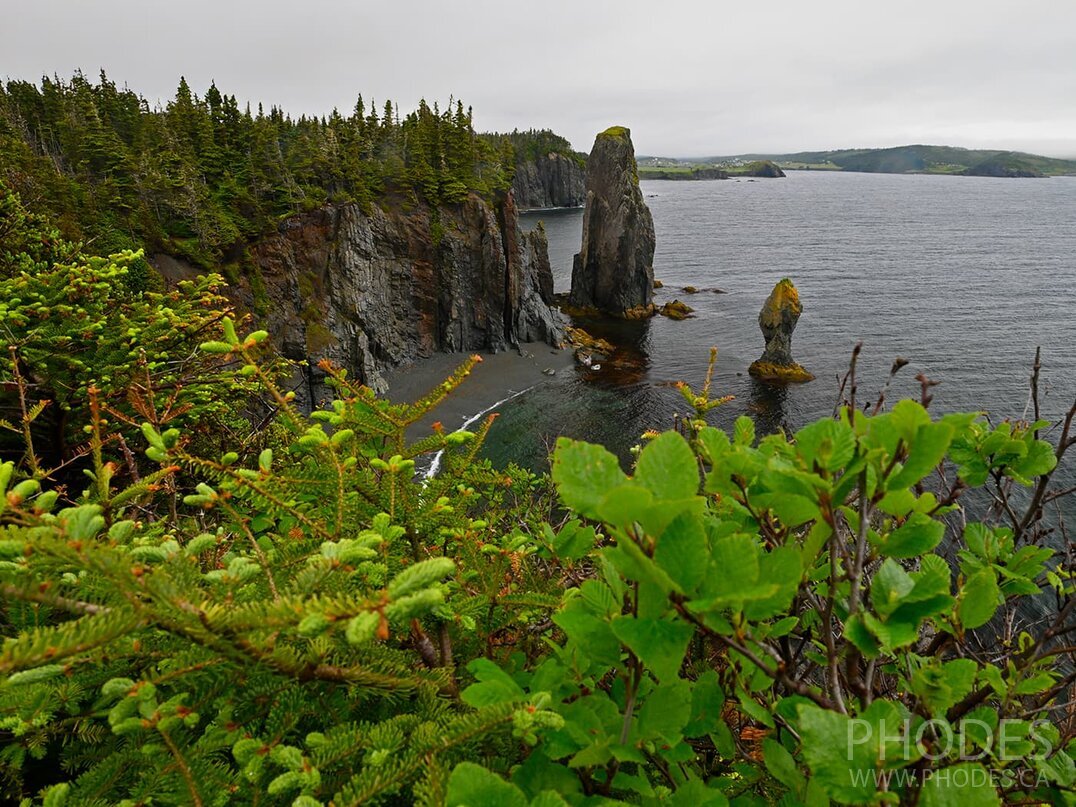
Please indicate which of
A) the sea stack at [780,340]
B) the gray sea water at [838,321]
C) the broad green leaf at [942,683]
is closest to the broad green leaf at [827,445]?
the broad green leaf at [942,683]

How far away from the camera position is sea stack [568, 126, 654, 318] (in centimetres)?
5259

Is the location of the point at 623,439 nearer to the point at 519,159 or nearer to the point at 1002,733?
the point at 1002,733

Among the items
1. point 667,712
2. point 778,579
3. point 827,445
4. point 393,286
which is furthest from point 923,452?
point 393,286

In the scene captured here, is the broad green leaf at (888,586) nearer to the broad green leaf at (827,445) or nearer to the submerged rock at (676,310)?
the broad green leaf at (827,445)

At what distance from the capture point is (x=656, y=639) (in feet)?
3.27

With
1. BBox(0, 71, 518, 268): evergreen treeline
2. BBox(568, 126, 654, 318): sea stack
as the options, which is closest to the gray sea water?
BBox(568, 126, 654, 318): sea stack

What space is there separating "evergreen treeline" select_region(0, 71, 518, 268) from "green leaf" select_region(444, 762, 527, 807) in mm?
28447

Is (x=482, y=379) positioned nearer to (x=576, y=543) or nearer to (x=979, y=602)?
(x=576, y=543)

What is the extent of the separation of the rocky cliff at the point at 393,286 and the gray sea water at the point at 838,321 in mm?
9327

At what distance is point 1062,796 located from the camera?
1351mm

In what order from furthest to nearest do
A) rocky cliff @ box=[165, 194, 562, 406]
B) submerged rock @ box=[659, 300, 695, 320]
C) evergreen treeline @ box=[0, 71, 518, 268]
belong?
submerged rock @ box=[659, 300, 695, 320]
rocky cliff @ box=[165, 194, 562, 406]
evergreen treeline @ box=[0, 71, 518, 268]

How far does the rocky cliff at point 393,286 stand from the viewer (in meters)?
33.7

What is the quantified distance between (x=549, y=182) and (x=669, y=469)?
458 feet

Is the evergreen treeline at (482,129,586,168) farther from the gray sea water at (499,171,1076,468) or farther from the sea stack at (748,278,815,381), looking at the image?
the sea stack at (748,278,815,381)
